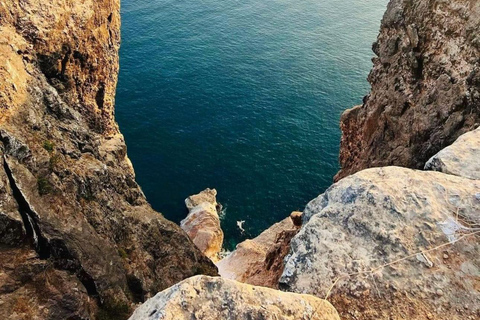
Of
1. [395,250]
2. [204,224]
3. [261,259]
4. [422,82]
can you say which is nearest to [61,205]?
[395,250]

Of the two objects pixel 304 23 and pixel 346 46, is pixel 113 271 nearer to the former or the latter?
pixel 346 46

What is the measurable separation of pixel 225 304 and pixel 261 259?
31.2 meters

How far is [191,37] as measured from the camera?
118 m

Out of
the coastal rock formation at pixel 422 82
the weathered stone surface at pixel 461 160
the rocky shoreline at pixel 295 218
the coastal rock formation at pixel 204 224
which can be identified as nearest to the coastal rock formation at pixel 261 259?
the rocky shoreline at pixel 295 218

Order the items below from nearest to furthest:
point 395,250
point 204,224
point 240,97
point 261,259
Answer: point 395,250 < point 261,259 < point 204,224 < point 240,97

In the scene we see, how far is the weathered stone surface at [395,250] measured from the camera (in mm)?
16812

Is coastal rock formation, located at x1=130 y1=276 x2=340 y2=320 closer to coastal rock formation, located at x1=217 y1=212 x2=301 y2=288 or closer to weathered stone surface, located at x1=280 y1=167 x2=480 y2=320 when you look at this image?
weathered stone surface, located at x1=280 y1=167 x2=480 y2=320

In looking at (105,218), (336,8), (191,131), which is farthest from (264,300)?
(336,8)

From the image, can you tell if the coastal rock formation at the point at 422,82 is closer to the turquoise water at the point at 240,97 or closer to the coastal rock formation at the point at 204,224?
the coastal rock formation at the point at 204,224

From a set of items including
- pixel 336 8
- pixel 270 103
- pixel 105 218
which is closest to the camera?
pixel 105 218

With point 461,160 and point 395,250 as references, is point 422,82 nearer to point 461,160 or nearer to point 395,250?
point 461,160

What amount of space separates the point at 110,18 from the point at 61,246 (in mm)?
39722

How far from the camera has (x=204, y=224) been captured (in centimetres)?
6156

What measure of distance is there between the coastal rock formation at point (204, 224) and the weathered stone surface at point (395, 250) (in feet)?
131
